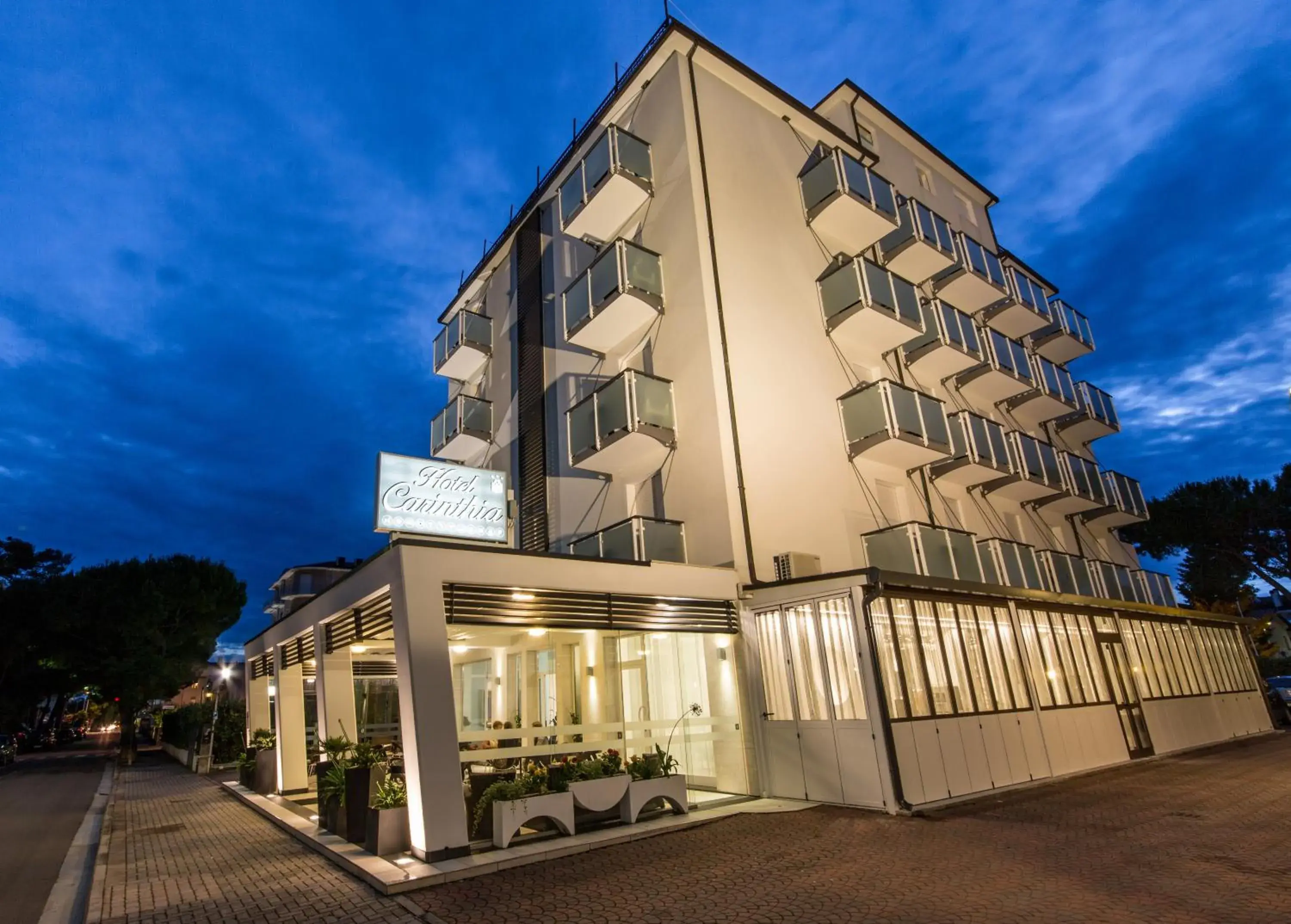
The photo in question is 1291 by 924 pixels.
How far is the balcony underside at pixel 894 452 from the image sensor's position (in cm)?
1457

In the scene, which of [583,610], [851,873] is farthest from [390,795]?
[851,873]

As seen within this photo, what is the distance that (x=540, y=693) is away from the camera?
15.0 meters

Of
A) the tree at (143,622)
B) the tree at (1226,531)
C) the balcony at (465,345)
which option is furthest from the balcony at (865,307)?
the tree at (143,622)

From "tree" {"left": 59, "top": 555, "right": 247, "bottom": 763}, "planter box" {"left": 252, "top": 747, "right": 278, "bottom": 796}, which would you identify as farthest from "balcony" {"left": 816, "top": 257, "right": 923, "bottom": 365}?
"tree" {"left": 59, "top": 555, "right": 247, "bottom": 763}

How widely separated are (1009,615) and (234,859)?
12.8 meters

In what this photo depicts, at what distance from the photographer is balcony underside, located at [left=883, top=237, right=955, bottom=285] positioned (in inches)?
719

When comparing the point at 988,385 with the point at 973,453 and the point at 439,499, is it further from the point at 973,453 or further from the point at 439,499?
the point at 439,499

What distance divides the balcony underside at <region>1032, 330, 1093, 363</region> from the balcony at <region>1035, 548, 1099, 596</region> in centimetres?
840

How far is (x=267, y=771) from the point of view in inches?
555

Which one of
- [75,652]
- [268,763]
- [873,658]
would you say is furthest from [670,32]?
[75,652]

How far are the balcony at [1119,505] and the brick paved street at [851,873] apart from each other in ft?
42.7

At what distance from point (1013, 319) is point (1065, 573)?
8.95 meters

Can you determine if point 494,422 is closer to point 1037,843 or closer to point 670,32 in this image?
point 670,32

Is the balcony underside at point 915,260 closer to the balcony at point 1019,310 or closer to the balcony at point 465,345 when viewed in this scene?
the balcony at point 1019,310
